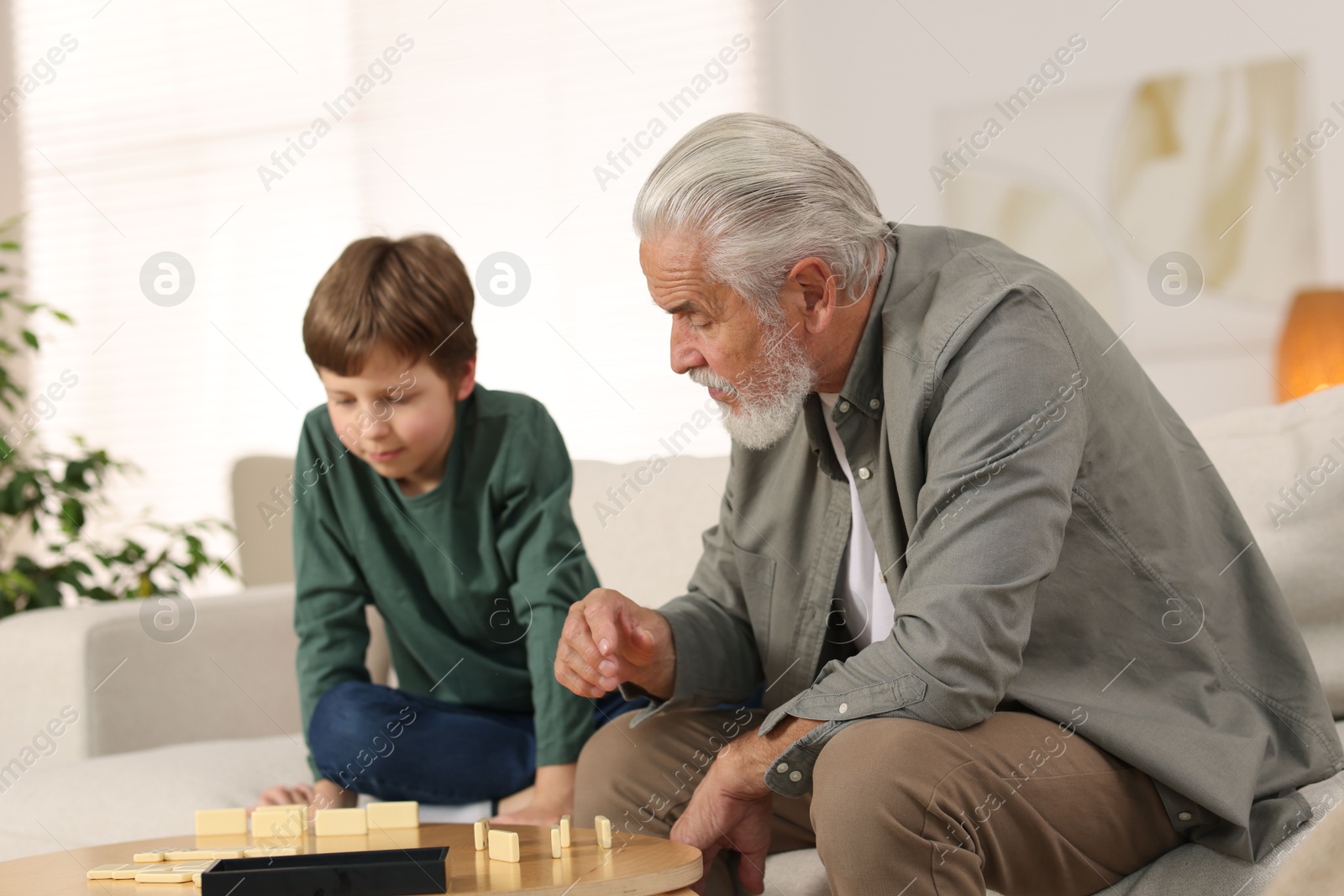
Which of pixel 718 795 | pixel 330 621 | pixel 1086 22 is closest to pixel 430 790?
pixel 330 621

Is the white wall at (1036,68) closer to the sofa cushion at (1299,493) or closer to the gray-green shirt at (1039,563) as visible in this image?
the sofa cushion at (1299,493)

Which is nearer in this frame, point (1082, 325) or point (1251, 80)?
point (1082, 325)

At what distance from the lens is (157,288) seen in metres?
3.64

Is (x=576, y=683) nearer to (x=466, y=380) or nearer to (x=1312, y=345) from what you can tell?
(x=466, y=380)

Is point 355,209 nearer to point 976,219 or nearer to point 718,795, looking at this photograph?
point 976,219

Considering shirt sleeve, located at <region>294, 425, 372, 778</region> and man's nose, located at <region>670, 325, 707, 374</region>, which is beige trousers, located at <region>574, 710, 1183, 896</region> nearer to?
man's nose, located at <region>670, 325, 707, 374</region>

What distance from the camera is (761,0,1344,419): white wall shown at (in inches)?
102

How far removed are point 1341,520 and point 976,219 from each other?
146cm

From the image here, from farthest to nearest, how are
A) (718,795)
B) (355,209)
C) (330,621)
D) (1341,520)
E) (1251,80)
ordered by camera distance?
(355,209) → (1251,80) → (330,621) → (1341,520) → (718,795)

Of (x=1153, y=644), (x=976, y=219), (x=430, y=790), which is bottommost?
(x=430, y=790)

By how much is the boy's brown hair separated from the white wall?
4.75 feet

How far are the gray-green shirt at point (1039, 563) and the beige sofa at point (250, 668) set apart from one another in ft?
0.37

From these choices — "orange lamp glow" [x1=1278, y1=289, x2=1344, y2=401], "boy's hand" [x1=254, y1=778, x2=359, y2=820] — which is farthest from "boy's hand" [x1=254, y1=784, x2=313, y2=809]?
"orange lamp glow" [x1=1278, y1=289, x2=1344, y2=401]

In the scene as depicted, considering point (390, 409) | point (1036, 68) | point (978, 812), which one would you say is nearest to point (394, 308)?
point (390, 409)
